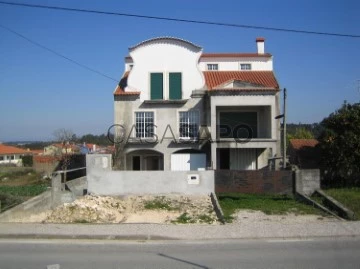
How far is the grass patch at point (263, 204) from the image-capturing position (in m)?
15.4

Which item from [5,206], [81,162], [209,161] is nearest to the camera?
[5,206]

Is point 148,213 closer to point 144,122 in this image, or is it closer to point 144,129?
point 144,129

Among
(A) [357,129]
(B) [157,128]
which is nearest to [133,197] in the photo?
(B) [157,128]

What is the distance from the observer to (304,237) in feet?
35.5

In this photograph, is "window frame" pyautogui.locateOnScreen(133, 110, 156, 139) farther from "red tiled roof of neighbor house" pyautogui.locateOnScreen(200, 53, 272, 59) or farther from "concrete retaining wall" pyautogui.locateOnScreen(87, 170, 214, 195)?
"red tiled roof of neighbor house" pyautogui.locateOnScreen(200, 53, 272, 59)

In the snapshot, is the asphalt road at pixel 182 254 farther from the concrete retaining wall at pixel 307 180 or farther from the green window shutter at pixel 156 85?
the green window shutter at pixel 156 85

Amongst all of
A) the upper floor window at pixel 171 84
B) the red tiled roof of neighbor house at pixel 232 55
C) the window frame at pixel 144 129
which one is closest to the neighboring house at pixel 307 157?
the upper floor window at pixel 171 84

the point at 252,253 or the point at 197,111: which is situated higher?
the point at 197,111

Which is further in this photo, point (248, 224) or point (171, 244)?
point (248, 224)

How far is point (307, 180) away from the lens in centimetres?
1928

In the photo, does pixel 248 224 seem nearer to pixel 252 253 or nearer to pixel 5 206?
A: pixel 252 253

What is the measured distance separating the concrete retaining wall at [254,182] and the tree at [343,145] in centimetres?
314

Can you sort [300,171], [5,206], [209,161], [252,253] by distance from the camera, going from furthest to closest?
1. [209,161]
2. [300,171]
3. [5,206]
4. [252,253]

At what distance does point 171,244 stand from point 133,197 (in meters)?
9.52
